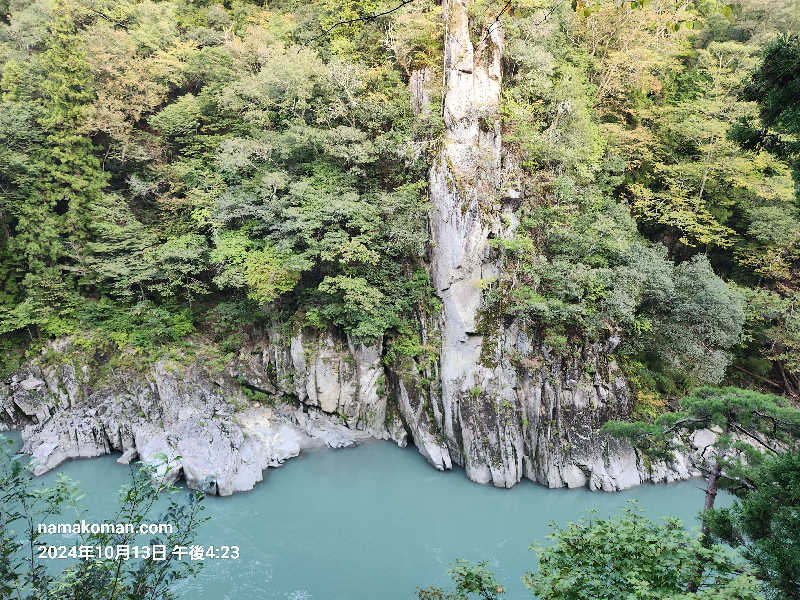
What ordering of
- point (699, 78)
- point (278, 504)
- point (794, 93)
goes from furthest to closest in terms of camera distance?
Answer: point (699, 78)
point (278, 504)
point (794, 93)

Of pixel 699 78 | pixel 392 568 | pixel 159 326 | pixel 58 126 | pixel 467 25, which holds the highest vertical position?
pixel 467 25

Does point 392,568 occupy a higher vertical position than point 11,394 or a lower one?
lower

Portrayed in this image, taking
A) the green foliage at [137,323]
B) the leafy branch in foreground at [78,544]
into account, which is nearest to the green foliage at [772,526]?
the leafy branch in foreground at [78,544]

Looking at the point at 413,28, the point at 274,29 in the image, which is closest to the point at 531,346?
the point at 413,28

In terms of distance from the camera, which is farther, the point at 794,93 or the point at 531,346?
the point at 531,346

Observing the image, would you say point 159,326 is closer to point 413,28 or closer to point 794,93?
point 413,28

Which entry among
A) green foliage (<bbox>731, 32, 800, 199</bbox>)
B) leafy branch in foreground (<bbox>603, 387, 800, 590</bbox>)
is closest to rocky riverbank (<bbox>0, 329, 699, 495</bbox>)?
leafy branch in foreground (<bbox>603, 387, 800, 590</bbox>)

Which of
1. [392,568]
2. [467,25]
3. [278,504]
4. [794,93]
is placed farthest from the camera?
[467,25]
